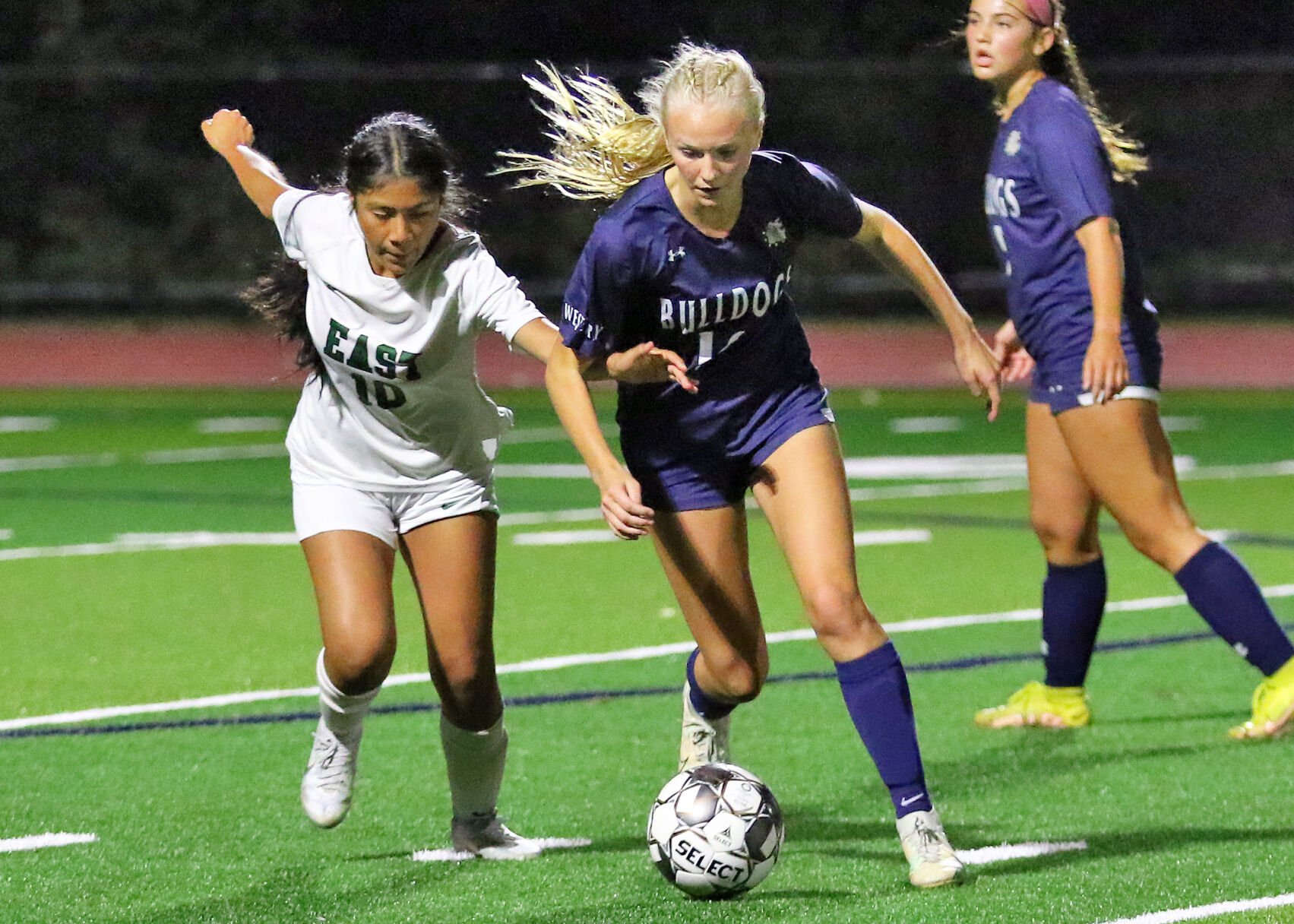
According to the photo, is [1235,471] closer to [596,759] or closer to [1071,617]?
[1071,617]

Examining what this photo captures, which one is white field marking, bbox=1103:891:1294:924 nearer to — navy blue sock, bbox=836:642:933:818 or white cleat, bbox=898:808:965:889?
white cleat, bbox=898:808:965:889

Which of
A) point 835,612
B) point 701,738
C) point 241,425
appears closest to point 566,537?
point 701,738

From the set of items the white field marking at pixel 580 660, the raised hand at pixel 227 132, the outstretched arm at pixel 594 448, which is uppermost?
the raised hand at pixel 227 132

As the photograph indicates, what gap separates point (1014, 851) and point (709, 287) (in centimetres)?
151

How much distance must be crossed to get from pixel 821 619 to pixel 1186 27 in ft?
71.7

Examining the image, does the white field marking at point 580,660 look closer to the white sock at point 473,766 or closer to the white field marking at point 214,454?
the white sock at point 473,766

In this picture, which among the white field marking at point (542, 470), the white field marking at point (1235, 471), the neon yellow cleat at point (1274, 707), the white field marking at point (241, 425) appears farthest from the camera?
the white field marking at point (241, 425)

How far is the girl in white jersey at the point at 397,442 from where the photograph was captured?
4922 mm

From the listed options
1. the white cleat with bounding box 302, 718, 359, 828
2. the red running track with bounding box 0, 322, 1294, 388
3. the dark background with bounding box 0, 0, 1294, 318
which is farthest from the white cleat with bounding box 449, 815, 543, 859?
the red running track with bounding box 0, 322, 1294, 388

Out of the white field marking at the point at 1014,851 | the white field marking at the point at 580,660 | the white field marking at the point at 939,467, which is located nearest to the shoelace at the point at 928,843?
the white field marking at the point at 1014,851

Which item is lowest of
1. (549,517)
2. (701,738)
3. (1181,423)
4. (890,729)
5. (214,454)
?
(1181,423)

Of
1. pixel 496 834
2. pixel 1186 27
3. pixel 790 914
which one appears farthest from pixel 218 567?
pixel 1186 27

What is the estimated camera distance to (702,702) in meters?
5.55

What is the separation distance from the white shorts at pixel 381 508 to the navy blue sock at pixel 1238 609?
7.00 ft
